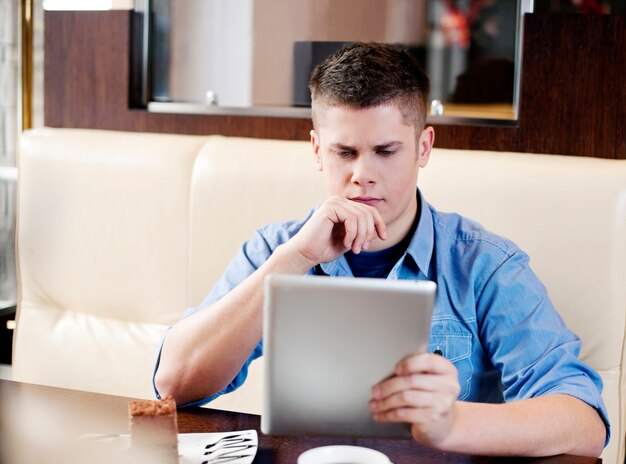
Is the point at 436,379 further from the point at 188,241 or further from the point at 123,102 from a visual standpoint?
the point at 123,102

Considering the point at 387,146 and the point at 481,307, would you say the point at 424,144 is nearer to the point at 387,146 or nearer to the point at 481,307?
the point at 387,146

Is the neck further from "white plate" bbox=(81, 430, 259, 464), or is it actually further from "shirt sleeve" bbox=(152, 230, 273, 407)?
"white plate" bbox=(81, 430, 259, 464)

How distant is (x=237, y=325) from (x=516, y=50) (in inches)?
38.0

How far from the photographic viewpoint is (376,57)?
1.42m

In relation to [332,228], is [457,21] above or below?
above

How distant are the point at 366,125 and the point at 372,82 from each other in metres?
0.08

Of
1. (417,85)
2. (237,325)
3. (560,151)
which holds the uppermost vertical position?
(417,85)

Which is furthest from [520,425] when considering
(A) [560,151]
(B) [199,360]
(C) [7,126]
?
(C) [7,126]

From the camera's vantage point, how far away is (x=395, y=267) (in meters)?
1.42

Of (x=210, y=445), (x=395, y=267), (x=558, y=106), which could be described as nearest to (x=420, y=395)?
(x=210, y=445)

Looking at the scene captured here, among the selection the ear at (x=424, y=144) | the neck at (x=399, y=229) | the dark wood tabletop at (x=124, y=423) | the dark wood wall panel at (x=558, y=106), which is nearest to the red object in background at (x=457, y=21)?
the dark wood wall panel at (x=558, y=106)

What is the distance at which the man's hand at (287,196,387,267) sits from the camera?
50.6 inches

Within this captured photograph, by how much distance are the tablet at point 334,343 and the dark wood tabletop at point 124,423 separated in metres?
0.17

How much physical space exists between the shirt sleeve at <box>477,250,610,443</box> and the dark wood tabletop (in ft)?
0.57
